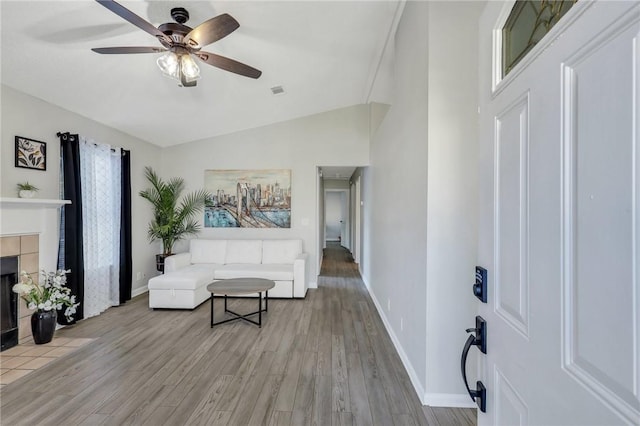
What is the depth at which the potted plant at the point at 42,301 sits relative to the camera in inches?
114

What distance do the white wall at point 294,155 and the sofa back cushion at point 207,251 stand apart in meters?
0.31

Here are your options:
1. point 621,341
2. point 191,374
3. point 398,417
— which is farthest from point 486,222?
point 191,374

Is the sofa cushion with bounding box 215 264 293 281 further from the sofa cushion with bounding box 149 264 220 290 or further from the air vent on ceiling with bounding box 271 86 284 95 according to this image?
the air vent on ceiling with bounding box 271 86 284 95

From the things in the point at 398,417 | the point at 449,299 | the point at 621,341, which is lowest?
the point at 398,417

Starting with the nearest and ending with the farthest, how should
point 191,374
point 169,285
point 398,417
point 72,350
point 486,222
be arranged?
1. point 486,222
2. point 398,417
3. point 191,374
4. point 72,350
5. point 169,285

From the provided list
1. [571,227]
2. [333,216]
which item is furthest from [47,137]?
[333,216]

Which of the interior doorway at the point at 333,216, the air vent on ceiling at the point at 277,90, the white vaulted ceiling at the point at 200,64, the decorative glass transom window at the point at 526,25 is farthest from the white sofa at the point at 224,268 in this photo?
the interior doorway at the point at 333,216

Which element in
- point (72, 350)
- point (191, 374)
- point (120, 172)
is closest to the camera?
point (191, 374)

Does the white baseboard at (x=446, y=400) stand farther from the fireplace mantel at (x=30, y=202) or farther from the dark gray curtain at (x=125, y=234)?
the dark gray curtain at (x=125, y=234)

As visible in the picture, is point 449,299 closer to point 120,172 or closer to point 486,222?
point 486,222

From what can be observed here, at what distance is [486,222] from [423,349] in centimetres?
145

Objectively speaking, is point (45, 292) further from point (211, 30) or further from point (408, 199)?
point (408, 199)

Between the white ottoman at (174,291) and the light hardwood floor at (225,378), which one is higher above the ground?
the white ottoman at (174,291)

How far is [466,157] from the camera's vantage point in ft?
6.58
